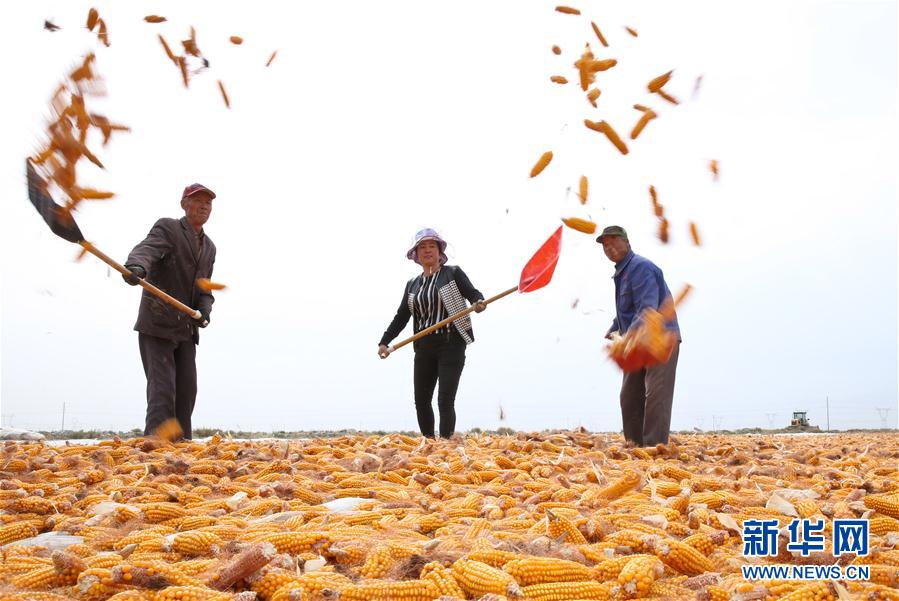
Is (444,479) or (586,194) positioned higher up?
(586,194)

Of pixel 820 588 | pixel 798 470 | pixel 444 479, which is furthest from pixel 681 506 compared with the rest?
pixel 798 470

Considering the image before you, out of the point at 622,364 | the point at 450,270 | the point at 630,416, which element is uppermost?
the point at 450,270

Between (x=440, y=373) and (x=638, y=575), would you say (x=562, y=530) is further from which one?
(x=440, y=373)

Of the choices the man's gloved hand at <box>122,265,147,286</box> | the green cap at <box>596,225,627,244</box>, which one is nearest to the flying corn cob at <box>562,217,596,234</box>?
the green cap at <box>596,225,627,244</box>

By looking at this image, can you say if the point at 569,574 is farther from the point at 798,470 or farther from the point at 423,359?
the point at 423,359

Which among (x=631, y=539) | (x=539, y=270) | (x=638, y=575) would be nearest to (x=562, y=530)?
(x=631, y=539)

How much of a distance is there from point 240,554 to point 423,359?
176 inches

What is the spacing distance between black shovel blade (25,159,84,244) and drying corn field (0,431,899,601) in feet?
4.86

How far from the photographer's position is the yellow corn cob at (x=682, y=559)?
2553mm

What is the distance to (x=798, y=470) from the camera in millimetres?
4855

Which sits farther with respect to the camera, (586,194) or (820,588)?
(586,194)

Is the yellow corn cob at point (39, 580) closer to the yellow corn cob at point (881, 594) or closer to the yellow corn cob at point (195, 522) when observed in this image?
the yellow corn cob at point (195, 522)

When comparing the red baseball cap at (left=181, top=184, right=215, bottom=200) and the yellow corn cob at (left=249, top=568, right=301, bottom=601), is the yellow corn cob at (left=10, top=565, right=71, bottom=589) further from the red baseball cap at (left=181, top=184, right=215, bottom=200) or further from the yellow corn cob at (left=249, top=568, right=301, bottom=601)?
the red baseball cap at (left=181, top=184, right=215, bottom=200)

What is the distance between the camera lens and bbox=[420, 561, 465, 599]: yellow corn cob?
2.24 m
